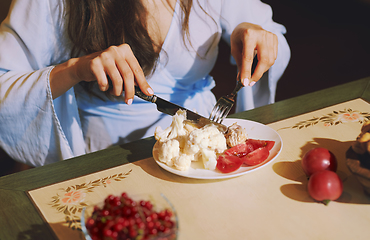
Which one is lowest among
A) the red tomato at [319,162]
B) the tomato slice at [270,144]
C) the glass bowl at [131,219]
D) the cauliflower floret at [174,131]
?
the tomato slice at [270,144]

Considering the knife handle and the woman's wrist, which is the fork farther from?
the woman's wrist

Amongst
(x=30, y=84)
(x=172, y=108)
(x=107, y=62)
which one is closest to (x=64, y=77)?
(x=30, y=84)

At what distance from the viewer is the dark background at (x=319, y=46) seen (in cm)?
273

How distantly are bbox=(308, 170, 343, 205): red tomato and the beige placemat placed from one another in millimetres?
19

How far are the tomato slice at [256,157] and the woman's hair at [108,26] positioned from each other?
58cm

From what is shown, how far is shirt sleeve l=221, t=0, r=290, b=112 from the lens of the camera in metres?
1.29

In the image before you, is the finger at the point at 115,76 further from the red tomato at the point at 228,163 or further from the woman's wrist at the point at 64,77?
the red tomato at the point at 228,163

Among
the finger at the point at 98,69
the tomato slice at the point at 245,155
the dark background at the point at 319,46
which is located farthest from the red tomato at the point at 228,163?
the dark background at the point at 319,46

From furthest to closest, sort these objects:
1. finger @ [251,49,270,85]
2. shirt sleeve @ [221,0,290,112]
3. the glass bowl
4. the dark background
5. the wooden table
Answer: the dark background
shirt sleeve @ [221,0,290,112]
finger @ [251,49,270,85]
the wooden table
the glass bowl

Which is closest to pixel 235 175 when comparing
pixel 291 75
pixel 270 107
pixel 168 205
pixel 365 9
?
pixel 168 205

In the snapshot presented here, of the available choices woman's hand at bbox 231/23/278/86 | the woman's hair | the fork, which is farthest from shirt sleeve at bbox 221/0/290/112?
the fork

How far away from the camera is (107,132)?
124cm

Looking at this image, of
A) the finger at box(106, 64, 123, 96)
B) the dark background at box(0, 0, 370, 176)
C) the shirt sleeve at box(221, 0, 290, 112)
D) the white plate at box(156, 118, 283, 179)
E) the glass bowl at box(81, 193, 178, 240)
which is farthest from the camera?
the dark background at box(0, 0, 370, 176)

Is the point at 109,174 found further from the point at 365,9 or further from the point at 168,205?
the point at 365,9
